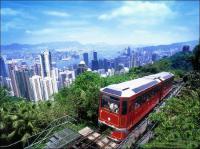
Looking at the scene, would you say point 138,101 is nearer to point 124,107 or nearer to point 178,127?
point 124,107

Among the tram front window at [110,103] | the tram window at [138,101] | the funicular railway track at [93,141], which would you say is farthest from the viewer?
the tram window at [138,101]

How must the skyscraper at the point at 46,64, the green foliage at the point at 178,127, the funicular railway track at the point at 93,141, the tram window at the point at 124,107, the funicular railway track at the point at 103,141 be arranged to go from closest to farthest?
the green foliage at the point at 178,127 → the funicular railway track at the point at 103,141 → the funicular railway track at the point at 93,141 → the tram window at the point at 124,107 → the skyscraper at the point at 46,64

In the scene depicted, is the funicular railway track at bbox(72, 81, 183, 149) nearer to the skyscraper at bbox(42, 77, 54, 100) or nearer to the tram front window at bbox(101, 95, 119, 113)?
the tram front window at bbox(101, 95, 119, 113)

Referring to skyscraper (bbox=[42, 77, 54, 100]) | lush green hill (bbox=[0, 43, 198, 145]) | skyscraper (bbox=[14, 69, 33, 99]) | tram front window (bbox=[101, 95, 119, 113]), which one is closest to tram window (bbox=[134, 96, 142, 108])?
tram front window (bbox=[101, 95, 119, 113])

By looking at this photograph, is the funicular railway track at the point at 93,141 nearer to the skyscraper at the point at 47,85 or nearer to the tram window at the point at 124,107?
the tram window at the point at 124,107

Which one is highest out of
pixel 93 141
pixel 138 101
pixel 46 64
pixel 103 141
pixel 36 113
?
pixel 138 101

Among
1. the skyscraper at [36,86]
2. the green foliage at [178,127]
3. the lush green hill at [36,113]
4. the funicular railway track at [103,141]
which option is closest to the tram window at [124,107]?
the funicular railway track at [103,141]

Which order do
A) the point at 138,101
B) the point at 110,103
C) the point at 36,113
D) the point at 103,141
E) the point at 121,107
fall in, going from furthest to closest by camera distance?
the point at 138,101 < the point at 110,103 < the point at 36,113 < the point at 103,141 < the point at 121,107

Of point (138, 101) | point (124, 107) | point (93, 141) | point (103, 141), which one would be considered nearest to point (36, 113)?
point (93, 141)

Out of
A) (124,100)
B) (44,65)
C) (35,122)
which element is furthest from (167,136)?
(44,65)

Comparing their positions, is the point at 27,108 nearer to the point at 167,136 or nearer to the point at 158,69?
the point at 167,136
